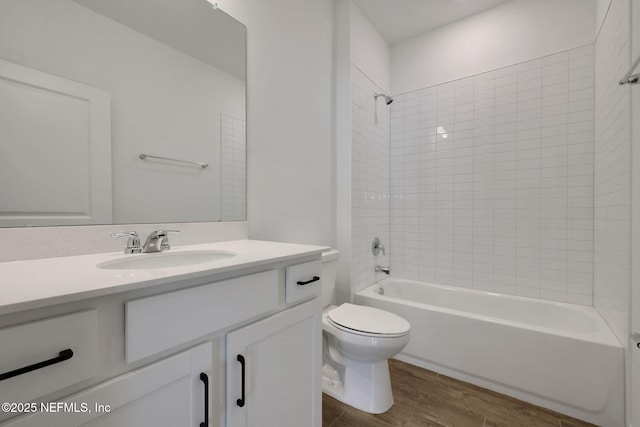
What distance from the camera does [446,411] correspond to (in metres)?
1.47

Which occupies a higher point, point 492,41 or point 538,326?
point 492,41

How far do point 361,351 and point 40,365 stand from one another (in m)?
1.26

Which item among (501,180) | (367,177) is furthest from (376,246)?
(501,180)

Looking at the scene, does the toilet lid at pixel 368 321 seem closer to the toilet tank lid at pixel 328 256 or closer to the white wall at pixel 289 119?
the toilet tank lid at pixel 328 256

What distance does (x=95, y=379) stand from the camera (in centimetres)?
53

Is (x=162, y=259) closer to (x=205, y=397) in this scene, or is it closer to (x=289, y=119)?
(x=205, y=397)

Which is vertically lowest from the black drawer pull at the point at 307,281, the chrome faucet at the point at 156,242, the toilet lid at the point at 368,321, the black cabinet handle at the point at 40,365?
the toilet lid at the point at 368,321

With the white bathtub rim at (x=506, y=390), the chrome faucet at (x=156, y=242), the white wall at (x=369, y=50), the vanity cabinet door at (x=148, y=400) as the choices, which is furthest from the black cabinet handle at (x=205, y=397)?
the white wall at (x=369, y=50)

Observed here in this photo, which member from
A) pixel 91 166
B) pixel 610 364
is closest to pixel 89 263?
pixel 91 166

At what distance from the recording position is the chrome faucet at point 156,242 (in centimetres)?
99

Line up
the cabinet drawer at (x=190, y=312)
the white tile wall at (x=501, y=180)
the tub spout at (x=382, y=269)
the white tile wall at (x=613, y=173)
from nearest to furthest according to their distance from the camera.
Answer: the cabinet drawer at (x=190, y=312) → the white tile wall at (x=613, y=173) → the white tile wall at (x=501, y=180) → the tub spout at (x=382, y=269)

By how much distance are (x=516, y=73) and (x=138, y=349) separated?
2800 mm

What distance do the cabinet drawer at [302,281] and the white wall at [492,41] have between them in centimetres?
223

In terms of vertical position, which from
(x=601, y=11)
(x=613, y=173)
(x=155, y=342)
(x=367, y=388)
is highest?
(x=601, y=11)
